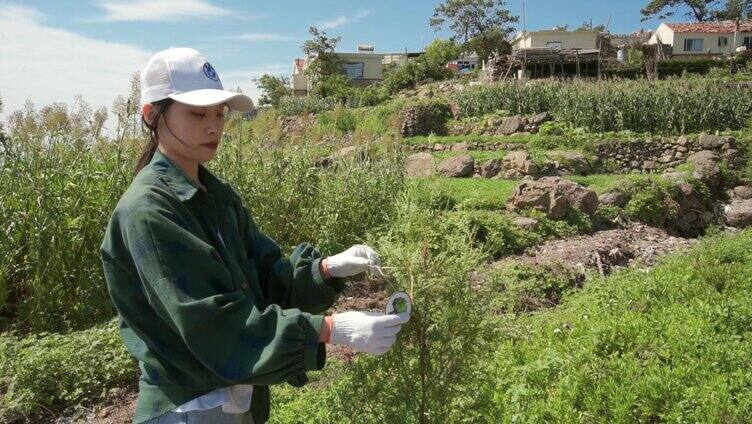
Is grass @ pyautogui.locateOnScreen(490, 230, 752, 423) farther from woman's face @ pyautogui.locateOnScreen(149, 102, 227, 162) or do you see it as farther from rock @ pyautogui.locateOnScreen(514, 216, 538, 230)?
rock @ pyautogui.locateOnScreen(514, 216, 538, 230)

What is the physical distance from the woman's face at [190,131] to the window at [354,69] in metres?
44.0

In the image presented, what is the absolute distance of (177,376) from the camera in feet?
5.79

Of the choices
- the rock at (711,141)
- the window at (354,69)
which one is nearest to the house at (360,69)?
the window at (354,69)

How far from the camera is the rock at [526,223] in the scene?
805cm

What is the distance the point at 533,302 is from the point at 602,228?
3.76 meters

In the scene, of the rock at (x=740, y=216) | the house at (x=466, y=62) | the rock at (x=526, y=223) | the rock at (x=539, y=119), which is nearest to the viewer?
the rock at (x=526, y=223)

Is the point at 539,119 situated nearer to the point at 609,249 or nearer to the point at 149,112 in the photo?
the point at 609,249

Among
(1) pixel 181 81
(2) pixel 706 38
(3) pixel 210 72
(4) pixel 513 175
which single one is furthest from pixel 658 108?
(2) pixel 706 38

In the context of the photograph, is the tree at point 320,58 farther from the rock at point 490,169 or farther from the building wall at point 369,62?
the rock at point 490,169

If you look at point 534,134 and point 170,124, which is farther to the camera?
Answer: point 534,134

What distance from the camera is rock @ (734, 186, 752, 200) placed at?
1199 cm

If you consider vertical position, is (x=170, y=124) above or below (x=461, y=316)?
above

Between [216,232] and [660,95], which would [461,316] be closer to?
[216,232]

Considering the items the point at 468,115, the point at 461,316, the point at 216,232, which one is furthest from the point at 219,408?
the point at 468,115
